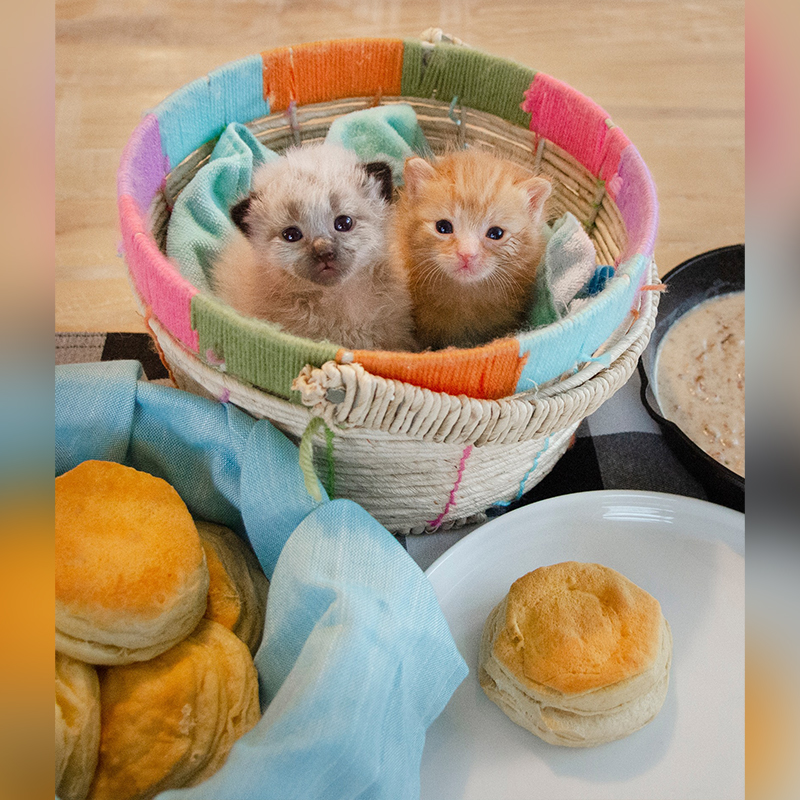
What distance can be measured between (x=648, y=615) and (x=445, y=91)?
916mm

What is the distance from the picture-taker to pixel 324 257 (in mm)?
879

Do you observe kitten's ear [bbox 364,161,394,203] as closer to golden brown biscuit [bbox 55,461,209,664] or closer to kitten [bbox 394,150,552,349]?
kitten [bbox 394,150,552,349]

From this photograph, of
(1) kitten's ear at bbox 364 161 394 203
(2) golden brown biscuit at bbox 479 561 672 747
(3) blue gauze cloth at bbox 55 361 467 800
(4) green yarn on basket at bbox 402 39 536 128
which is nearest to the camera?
(3) blue gauze cloth at bbox 55 361 467 800

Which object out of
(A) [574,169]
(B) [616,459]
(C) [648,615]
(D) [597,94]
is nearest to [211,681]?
(C) [648,615]

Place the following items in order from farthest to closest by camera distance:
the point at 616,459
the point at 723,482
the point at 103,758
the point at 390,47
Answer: the point at 390,47 → the point at 616,459 → the point at 723,482 → the point at 103,758

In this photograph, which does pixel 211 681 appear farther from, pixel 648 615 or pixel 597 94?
pixel 597 94

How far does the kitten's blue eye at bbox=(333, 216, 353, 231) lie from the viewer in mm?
922

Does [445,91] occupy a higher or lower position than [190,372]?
higher

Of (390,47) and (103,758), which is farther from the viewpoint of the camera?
(390,47)

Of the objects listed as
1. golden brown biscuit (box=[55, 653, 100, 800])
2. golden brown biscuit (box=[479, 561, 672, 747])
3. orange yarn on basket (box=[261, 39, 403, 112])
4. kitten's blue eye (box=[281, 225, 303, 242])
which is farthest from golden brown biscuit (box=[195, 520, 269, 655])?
orange yarn on basket (box=[261, 39, 403, 112])

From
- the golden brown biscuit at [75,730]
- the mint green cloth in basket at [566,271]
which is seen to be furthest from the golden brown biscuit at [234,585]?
the mint green cloth in basket at [566,271]

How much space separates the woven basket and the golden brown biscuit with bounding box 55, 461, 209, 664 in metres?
0.15
